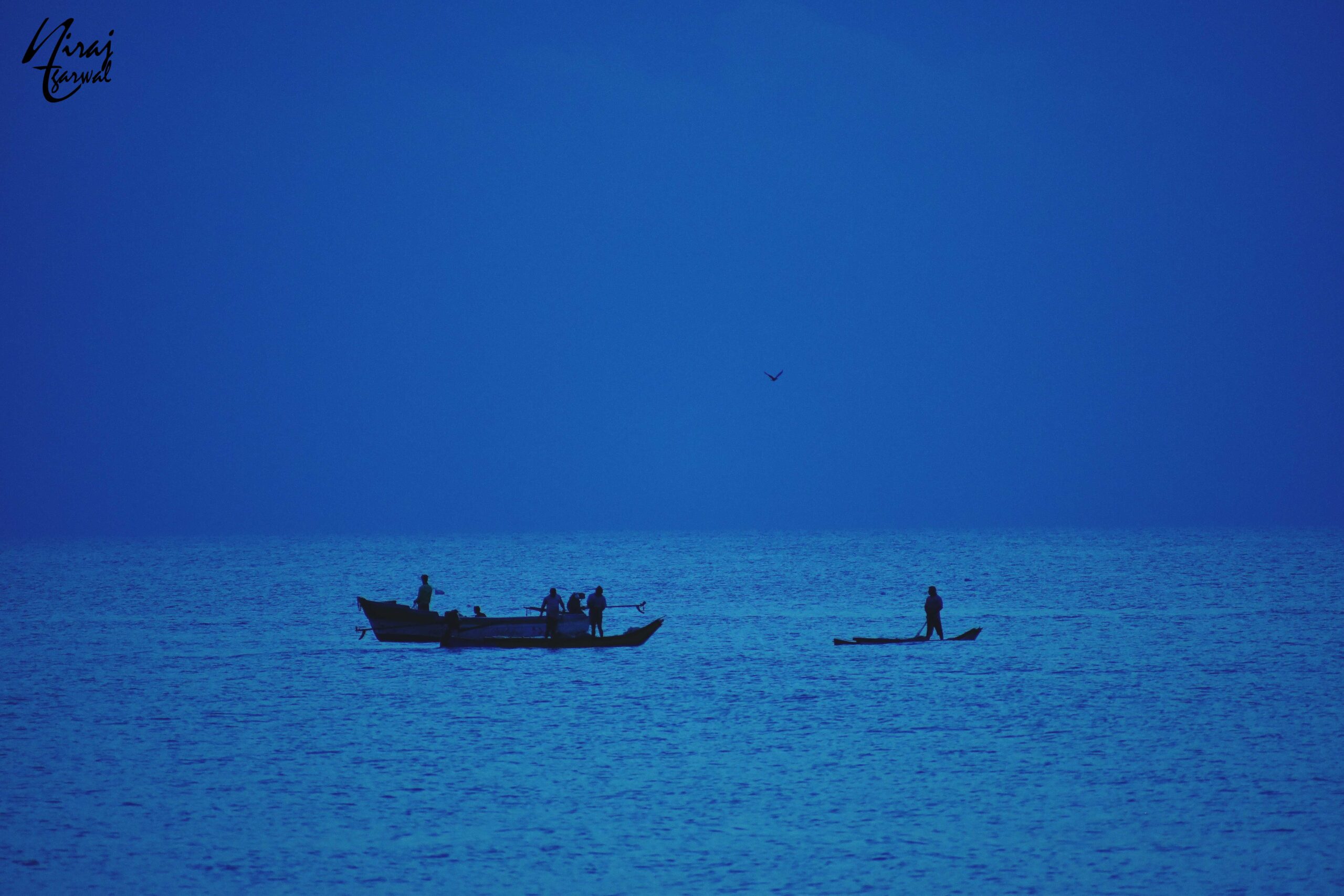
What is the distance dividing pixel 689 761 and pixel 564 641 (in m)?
15.3

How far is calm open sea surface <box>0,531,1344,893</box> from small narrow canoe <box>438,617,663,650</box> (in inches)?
21.8

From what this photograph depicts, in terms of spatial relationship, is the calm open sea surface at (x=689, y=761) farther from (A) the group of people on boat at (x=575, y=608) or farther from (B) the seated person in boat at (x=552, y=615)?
(A) the group of people on boat at (x=575, y=608)

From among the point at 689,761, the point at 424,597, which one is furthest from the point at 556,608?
the point at 689,761

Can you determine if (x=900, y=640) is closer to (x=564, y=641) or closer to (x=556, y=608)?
(x=564, y=641)

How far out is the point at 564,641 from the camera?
38.3m

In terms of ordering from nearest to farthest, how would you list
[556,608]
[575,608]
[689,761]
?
1. [689,761]
2. [556,608]
3. [575,608]

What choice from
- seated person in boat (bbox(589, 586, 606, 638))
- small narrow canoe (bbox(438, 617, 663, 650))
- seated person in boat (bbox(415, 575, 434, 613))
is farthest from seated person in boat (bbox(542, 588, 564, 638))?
seated person in boat (bbox(415, 575, 434, 613))

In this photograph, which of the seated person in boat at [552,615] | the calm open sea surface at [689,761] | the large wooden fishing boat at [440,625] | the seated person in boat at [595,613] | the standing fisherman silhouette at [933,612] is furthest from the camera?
A: the standing fisherman silhouette at [933,612]

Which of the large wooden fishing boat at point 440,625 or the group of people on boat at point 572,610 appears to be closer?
the group of people on boat at point 572,610

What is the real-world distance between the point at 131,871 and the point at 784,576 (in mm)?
82354

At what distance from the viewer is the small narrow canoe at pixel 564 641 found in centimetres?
3831

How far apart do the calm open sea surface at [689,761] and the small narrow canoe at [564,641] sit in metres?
0.55

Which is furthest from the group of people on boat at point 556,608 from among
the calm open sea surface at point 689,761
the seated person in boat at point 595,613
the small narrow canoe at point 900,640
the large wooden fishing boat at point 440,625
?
the small narrow canoe at point 900,640

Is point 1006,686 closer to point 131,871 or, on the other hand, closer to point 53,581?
point 131,871
